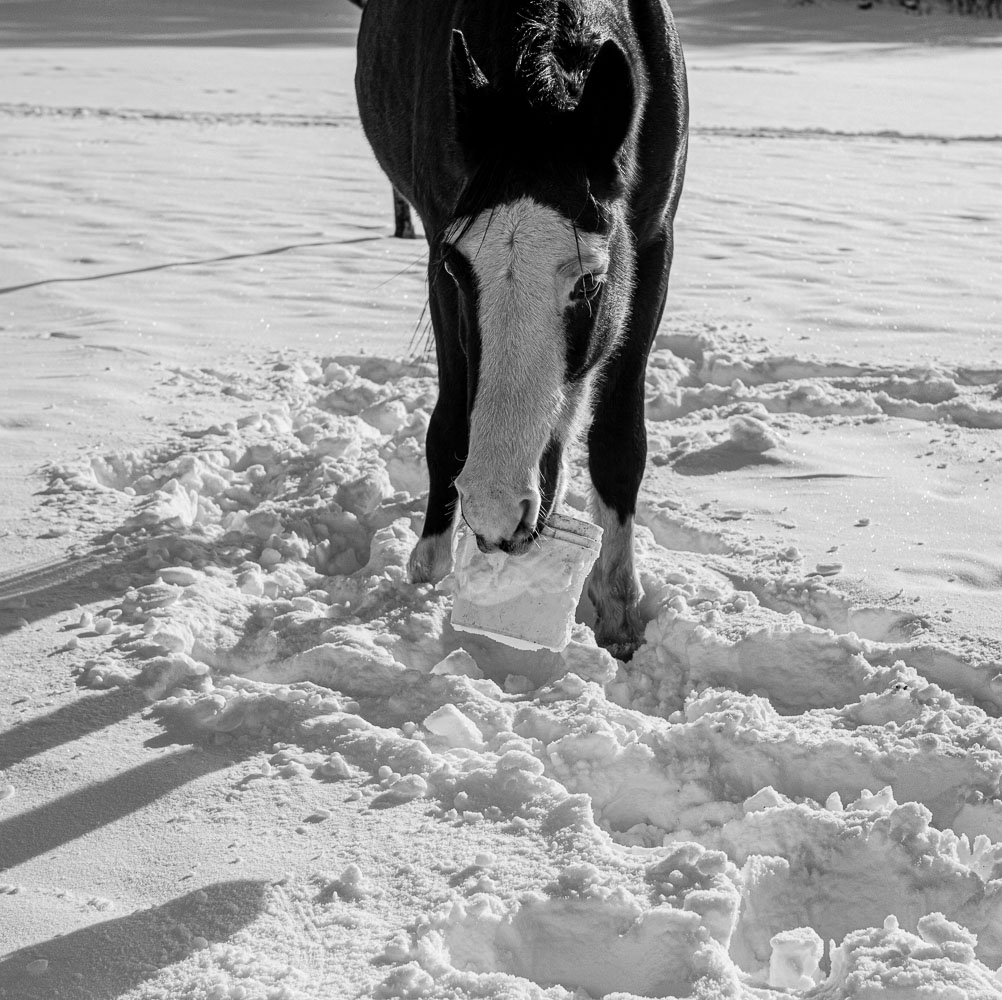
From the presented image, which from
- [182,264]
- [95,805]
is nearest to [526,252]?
[95,805]

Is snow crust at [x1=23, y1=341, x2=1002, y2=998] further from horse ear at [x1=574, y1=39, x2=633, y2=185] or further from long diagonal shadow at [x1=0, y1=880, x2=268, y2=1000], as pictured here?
horse ear at [x1=574, y1=39, x2=633, y2=185]

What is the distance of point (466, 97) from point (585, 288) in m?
0.54

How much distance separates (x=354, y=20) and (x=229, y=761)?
32188mm

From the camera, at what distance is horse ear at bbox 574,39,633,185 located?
2455 mm

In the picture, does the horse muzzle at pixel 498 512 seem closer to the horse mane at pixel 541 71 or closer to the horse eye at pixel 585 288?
the horse eye at pixel 585 288

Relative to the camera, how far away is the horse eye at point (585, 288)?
7.84 feet

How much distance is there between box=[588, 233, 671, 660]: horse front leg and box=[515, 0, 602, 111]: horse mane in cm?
71

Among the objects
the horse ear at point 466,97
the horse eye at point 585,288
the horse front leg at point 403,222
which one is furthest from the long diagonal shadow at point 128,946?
the horse front leg at point 403,222

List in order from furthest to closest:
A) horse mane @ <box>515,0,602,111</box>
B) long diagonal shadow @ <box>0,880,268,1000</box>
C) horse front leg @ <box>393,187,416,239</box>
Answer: horse front leg @ <box>393,187,416,239</box>, horse mane @ <box>515,0,602,111</box>, long diagonal shadow @ <box>0,880,268,1000</box>

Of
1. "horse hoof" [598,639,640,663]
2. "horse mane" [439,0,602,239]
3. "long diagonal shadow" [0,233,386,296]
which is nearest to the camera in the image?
"horse mane" [439,0,602,239]

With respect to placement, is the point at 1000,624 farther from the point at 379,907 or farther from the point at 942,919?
the point at 379,907

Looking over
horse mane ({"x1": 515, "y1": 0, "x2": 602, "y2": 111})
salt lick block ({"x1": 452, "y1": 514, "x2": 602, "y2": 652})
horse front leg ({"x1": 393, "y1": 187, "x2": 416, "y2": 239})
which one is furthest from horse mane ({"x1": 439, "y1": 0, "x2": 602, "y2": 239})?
horse front leg ({"x1": 393, "y1": 187, "x2": 416, "y2": 239})

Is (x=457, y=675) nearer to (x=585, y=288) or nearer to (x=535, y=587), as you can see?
(x=535, y=587)

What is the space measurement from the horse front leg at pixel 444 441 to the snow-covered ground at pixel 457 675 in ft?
0.33
